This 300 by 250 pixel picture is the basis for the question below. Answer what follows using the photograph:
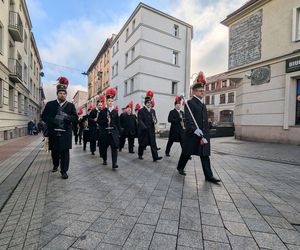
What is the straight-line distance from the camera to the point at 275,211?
122 inches

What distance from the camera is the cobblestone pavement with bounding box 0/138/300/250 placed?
223 centimetres

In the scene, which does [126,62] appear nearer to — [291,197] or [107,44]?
[107,44]

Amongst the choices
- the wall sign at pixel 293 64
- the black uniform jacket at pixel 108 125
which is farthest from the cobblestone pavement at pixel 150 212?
the wall sign at pixel 293 64

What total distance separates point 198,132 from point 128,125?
17.2 ft

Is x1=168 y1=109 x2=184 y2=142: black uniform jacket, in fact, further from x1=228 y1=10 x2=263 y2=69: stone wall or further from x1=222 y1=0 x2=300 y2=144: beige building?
x1=228 y1=10 x2=263 y2=69: stone wall

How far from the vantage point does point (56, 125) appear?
4672mm

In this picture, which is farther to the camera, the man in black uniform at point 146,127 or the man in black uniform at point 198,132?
the man in black uniform at point 146,127

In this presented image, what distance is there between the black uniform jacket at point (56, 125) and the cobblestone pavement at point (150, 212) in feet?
2.32

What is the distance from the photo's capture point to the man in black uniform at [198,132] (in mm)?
4406

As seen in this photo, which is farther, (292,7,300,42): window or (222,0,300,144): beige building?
(222,0,300,144): beige building

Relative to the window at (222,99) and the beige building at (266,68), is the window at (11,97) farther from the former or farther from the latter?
the window at (222,99)

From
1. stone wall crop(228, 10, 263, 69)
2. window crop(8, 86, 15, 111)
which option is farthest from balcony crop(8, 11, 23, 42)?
stone wall crop(228, 10, 263, 69)

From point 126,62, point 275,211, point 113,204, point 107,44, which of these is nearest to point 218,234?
point 275,211

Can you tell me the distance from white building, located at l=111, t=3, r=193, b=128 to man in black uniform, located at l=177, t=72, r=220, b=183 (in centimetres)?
1767
